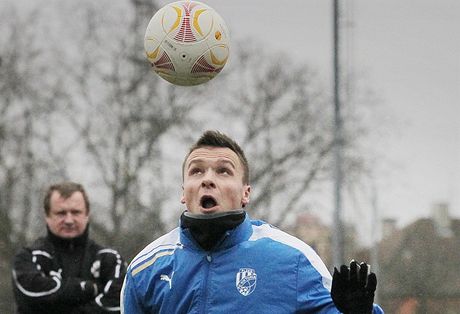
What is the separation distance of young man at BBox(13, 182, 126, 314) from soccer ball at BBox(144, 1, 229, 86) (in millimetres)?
1223

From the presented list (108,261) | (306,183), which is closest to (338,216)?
(108,261)

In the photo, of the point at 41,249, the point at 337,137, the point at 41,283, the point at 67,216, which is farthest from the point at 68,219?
the point at 337,137

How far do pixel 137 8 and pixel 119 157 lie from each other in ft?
10.4

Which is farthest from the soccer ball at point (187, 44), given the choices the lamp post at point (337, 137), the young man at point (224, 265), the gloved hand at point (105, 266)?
the lamp post at point (337, 137)

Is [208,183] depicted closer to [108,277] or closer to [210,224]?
[210,224]

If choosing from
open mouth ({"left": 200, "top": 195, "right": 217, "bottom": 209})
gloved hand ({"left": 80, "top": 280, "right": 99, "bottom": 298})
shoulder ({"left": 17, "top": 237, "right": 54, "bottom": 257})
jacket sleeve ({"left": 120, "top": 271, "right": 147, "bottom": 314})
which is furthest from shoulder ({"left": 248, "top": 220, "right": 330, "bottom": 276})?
shoulder ({"left": 17, "top": 237, "right": 54, "bottom": 257})

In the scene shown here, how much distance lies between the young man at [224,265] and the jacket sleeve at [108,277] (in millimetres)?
2546

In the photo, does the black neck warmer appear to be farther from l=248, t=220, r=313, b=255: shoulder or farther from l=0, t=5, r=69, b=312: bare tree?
l=0, t=5, r=69, b=312: bare tree

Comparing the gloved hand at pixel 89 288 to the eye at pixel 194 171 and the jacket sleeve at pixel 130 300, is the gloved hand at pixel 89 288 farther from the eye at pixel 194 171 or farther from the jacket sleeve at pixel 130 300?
the eye at pixel 194 171

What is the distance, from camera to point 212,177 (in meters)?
5.03

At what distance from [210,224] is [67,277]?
301cm

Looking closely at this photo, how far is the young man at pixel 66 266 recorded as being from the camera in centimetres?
762

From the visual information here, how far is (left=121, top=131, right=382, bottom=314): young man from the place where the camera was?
486 cm

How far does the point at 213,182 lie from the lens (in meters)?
5.01
